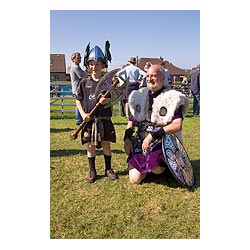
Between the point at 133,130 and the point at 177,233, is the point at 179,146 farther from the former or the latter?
the point at 177,233

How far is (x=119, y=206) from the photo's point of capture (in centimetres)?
240

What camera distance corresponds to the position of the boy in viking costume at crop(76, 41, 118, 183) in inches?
100

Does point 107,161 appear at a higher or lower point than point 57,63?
lower

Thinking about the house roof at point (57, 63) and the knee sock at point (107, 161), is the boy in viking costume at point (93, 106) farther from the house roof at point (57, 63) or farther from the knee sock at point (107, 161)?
the house roof at point (57, 63)

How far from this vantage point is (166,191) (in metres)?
2.61

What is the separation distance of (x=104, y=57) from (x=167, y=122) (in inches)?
26.5

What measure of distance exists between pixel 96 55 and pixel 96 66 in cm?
10

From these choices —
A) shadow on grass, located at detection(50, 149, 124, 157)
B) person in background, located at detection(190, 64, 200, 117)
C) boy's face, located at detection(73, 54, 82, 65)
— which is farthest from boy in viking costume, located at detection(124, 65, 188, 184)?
person in background, located at detection(190, 64, 200, 117)

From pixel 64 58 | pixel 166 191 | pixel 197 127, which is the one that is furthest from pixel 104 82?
pixel 197 127

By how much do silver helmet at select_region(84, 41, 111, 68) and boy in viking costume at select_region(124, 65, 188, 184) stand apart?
0.33 metres

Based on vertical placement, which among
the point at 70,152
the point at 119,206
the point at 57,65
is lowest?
the point at 119,206

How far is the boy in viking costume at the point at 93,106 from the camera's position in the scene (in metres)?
2.54

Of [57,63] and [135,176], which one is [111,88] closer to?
[135,176]

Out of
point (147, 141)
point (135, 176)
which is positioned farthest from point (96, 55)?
point (135, 176)
